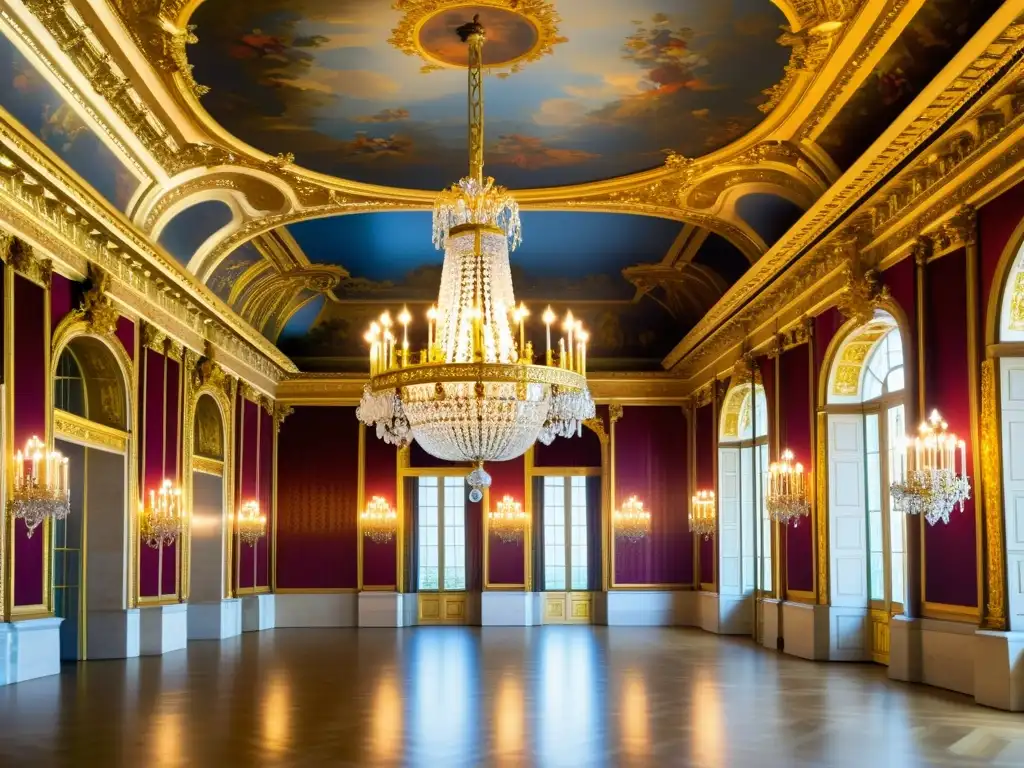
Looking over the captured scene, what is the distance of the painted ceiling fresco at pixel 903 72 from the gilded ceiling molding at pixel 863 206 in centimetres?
32

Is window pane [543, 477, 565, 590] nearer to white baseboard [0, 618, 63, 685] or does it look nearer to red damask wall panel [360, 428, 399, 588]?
red damask wall panel [360, 428, 399, 588]

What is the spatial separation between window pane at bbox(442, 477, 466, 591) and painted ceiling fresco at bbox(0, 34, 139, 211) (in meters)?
10.7

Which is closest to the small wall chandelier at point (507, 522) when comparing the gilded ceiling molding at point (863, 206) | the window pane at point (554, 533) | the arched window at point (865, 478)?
the window pane at point (554, 533)

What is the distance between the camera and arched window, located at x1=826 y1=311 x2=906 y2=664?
13.3 m

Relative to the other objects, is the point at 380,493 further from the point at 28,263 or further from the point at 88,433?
the point at 28,263

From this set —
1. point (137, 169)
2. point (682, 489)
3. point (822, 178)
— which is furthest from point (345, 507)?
point (822, 178)

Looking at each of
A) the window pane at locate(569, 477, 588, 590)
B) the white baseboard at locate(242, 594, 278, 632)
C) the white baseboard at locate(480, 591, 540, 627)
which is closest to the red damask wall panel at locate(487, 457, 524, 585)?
the white baseboard at locate(480, 591, 540, 627)

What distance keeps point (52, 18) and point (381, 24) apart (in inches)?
105

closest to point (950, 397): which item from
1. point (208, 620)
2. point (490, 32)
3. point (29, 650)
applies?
point (490, 32)

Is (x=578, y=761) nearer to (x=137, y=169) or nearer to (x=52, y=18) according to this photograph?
(x=52, y=18)

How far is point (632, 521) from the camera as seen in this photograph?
71.6ft

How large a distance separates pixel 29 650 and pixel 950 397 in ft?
29.5

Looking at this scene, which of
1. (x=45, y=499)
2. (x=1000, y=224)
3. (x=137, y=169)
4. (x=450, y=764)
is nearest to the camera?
(x=450, y=764)

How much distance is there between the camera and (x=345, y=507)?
22.2 m
